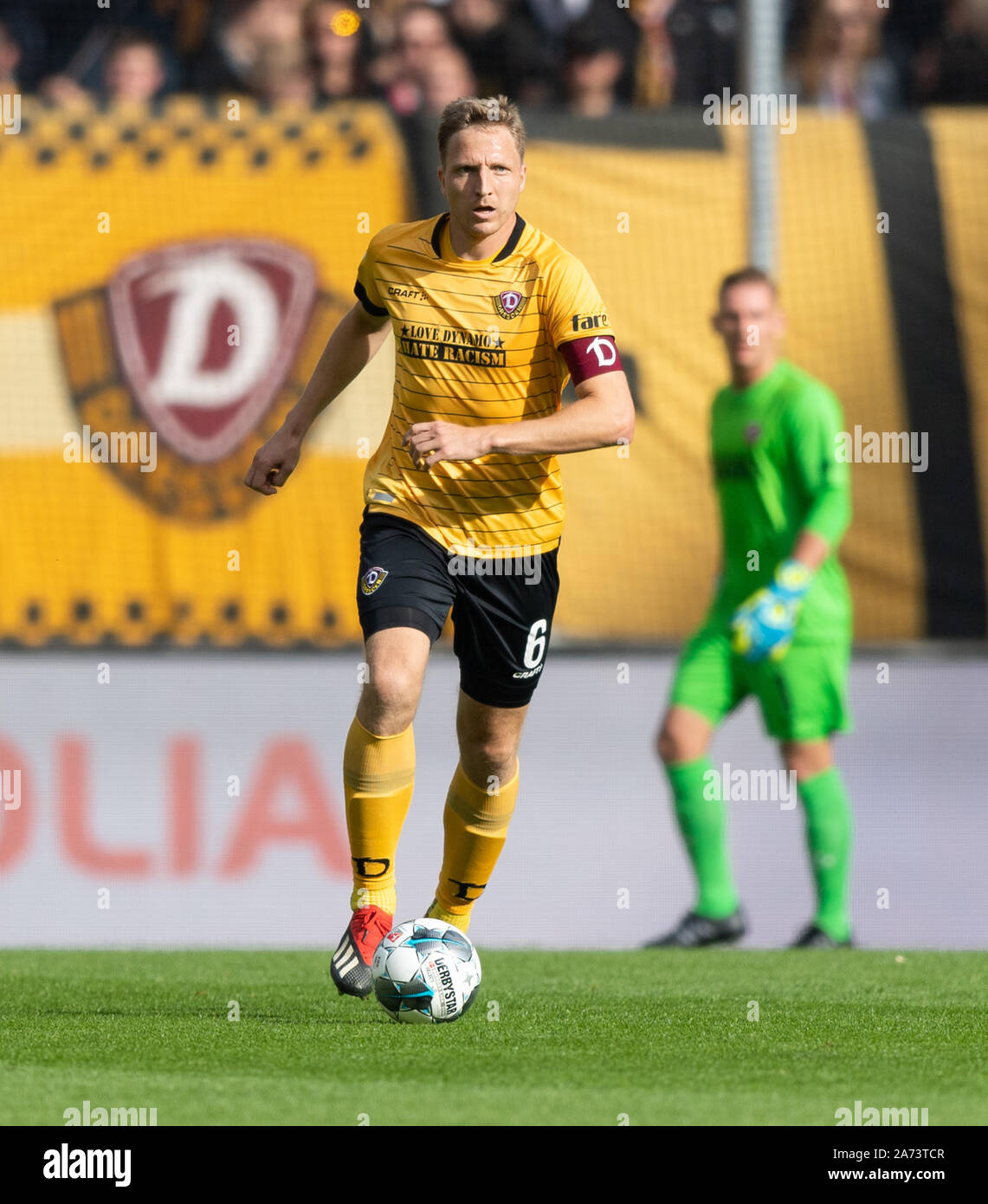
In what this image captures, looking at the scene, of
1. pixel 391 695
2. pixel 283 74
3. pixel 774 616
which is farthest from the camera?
pixel 283 74

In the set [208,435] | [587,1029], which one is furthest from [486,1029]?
[208,435]

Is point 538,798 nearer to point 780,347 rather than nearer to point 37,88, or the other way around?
point 780,347

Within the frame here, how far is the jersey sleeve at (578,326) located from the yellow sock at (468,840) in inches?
45.9

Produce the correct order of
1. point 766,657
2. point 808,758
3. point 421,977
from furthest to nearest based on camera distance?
1. point 808,758
2. point 766,657
3. point 421,977

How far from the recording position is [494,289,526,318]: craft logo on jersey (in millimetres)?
5191

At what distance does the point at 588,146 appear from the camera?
953 centimetres

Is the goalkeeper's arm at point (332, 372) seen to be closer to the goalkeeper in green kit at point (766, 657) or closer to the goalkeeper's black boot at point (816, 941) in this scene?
the goalkeeper in green kit at point (766, 657)

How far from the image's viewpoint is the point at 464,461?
198 inches

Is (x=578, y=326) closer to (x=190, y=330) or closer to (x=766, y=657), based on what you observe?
(x=766, y=657)

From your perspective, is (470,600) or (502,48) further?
(502,48)

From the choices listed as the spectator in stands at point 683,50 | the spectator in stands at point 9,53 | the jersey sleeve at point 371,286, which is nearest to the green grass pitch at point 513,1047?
the jersey sleeve at point 371,286

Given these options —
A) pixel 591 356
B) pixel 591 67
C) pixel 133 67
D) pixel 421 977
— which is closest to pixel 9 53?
pixel 133 67

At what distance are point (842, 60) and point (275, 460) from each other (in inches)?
220

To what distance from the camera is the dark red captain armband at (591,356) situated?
16.7 ft
